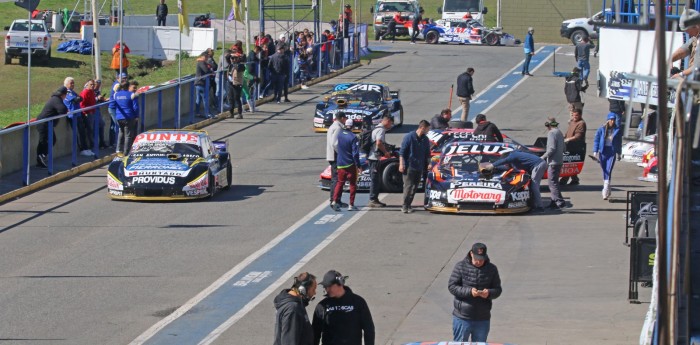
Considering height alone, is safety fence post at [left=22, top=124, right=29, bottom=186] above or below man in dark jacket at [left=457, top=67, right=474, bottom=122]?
below

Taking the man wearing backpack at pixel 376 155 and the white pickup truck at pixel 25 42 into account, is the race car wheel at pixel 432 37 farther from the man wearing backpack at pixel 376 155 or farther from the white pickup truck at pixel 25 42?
the man wearing backpack at pixel 376 155

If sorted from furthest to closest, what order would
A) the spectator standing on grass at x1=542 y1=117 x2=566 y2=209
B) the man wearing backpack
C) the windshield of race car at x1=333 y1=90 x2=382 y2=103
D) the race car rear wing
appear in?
1. the windshield of race car at x1=333 y1=90 x2=382 y2=103
2. the race car rear wing
3. the man wearing backpack
4. the spectator standing on grass at x1=542 y1=117 x2=566 y2=209

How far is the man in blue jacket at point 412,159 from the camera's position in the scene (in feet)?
71.7

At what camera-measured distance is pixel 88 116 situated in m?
27.2

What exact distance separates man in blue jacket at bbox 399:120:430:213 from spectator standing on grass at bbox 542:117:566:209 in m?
2.37

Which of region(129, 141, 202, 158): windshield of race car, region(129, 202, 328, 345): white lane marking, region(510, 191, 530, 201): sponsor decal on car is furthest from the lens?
region(129, 141, 202, 158): windshield of race car

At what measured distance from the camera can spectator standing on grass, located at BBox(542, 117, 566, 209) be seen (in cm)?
2250

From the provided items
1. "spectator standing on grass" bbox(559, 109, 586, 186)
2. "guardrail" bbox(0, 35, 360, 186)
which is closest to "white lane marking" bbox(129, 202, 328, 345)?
"spectator standing on grass" bbox(559, 109, 586, 186)

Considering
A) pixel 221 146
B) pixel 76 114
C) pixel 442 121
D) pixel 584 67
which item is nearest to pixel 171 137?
pixel 221 146

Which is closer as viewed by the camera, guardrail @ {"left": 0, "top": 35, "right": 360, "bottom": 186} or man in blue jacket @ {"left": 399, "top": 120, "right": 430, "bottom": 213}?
man in blue jacket @ {"left": 399, "top": 120, "right": 430, "bottom": 213}

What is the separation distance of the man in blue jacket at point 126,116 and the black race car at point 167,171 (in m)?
3.67

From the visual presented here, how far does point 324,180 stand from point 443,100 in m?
15.9

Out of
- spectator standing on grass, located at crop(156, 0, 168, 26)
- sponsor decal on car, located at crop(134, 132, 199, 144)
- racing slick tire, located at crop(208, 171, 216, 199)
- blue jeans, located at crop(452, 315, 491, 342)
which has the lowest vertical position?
blue jeans, located at crop(452, 315, 491, 342)

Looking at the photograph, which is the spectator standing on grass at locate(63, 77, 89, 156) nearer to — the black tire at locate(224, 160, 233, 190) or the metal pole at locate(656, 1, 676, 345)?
the black tire at locate(224, 160, 233, 190)
